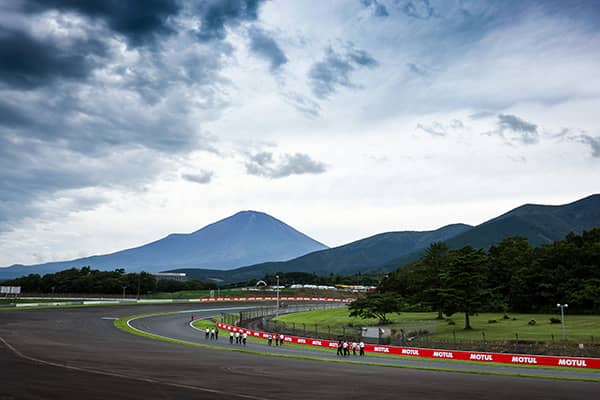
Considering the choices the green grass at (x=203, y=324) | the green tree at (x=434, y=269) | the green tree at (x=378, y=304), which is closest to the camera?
the green tree at (x=378, y=304)

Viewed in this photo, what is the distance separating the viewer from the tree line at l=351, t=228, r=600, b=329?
70125 millimetres

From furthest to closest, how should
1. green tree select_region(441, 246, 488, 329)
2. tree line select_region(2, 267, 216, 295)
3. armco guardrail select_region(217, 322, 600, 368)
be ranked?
tree line select_region(2, 267, 216, 295) < green tree select_region(441, 246, 488, 329) < armco guardrail select_region(217, 322, 600, 368)

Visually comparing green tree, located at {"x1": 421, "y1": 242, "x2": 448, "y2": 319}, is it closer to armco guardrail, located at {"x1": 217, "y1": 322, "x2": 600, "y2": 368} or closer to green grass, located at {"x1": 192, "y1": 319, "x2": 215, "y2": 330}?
armco guardrail, located at {"x1": 217, "y1": 322, "x2": 600, "y2": 368}

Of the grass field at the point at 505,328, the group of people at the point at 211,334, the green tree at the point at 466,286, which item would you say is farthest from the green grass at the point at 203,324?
the green tree at the point at 466,286

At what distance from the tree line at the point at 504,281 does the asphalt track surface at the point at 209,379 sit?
35855mm

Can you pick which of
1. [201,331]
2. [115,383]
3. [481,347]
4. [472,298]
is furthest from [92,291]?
[115,383]

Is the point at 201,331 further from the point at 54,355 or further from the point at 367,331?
the point at 54,355

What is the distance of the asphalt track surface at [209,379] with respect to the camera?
22547 millimetres

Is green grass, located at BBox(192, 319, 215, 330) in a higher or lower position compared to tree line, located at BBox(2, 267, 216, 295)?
lower

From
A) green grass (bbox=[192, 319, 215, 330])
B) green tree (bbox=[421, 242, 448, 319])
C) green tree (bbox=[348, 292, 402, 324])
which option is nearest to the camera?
green tree (bbox=[348, 292, 402, 324])

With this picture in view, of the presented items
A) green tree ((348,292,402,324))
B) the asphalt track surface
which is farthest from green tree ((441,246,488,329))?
the asphalt track surface

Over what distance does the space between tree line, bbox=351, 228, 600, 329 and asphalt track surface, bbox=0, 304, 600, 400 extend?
35855 millimetres

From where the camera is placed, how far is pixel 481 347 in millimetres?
51344

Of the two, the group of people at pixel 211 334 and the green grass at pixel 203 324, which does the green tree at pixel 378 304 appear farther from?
the green grass at pixel 203 324
